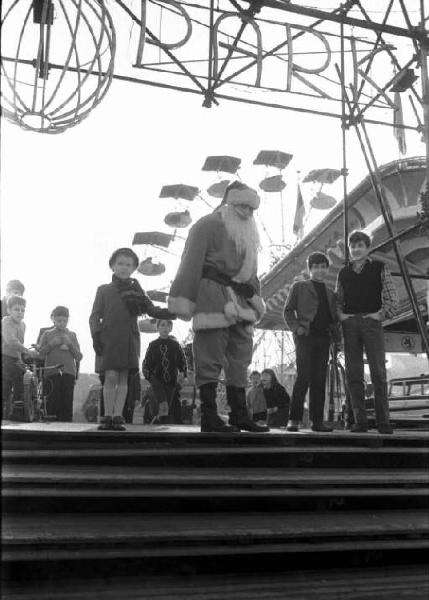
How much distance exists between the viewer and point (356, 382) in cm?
545

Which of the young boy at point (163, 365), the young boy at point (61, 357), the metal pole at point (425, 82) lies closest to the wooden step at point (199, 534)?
the metal pole at point (425, 82)

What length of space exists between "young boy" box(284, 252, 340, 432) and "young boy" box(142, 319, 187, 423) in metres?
2.18

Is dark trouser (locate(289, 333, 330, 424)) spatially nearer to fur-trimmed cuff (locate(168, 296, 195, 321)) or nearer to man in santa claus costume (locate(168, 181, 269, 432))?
man in santa claus costume (locate(168, 181, 269, 432))

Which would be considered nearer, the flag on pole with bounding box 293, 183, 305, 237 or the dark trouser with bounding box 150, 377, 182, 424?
the dark trouser with bounding box 150, 377, 182, 424

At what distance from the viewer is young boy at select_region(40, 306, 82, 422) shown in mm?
7410

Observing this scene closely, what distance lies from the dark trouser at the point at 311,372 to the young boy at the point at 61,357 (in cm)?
293

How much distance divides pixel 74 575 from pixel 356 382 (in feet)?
10.5

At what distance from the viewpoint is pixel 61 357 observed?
7.47m

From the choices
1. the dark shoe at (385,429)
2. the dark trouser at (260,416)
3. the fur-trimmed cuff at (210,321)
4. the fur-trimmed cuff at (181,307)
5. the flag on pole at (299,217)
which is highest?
the flag on pole at (299,217)

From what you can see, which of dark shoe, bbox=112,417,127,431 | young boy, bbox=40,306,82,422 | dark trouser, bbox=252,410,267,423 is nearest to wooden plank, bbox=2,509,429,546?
dark shoe, bbox=112,417,127,431

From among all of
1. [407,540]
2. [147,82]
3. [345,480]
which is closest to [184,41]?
[147,82]

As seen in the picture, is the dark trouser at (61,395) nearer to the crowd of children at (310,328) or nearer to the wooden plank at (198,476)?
the crowd of children at (310,328)

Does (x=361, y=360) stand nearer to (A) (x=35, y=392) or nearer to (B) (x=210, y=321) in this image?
(B) (x=210, y=321)

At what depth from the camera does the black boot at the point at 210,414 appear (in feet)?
14.5
